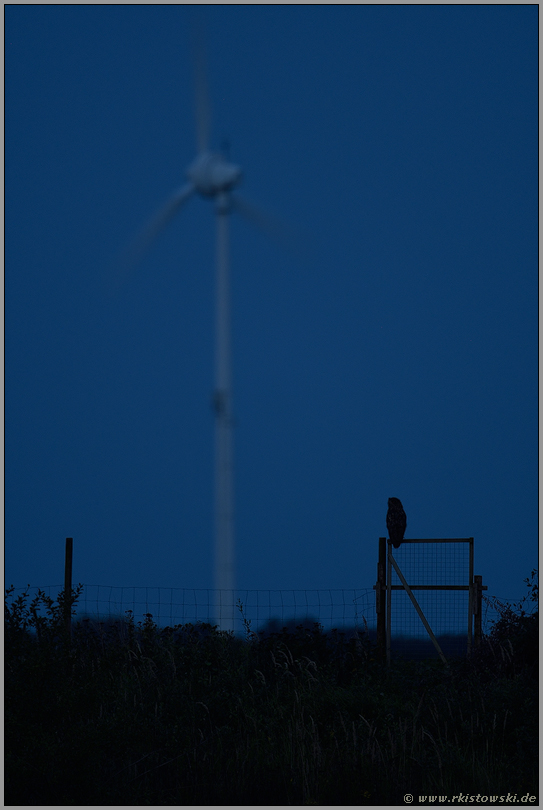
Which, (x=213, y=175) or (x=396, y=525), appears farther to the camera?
(x=213, y=175)

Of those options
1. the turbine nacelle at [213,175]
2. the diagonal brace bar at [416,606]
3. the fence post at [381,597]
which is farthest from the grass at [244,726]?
the turbine nacelle at [213,175]

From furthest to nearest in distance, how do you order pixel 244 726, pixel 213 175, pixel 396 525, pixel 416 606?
pixel 213 175 < pixel 396 525 < pixel 416 606 < pixel 244 726

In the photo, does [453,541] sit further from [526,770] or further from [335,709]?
[526,770]

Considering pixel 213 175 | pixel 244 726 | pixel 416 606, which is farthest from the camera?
pixel 213 175

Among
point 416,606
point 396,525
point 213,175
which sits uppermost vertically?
point 213,175

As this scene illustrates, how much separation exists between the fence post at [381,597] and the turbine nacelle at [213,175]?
32.9 feet

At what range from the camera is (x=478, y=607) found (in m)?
14.6

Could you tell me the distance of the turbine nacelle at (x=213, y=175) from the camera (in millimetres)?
20766

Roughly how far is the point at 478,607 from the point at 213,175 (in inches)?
464

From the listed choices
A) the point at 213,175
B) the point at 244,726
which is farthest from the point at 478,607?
the point at 213,175

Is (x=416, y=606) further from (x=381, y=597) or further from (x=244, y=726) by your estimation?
(x=244, y=726)

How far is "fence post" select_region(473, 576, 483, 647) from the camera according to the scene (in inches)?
570

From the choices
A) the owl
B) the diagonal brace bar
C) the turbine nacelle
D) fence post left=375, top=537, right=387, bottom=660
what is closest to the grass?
fence post left=375, top=537, right=387, bottom=660

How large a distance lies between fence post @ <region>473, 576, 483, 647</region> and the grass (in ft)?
6.68
